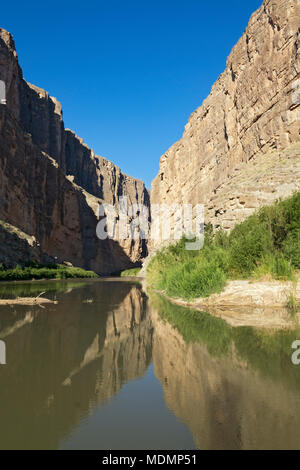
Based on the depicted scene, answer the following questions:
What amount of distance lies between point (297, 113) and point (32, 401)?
3353cm

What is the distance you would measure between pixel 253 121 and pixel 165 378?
39.0 m

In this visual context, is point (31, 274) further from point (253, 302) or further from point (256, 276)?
point (253, 302)

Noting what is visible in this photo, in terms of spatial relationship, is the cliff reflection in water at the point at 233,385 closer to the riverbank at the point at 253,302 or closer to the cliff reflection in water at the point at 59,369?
the cliff reflection in water at the point at 59,369

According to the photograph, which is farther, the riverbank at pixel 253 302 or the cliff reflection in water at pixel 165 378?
the riverbank at pixel 253 302

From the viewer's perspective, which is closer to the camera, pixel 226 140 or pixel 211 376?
pixel 211 376

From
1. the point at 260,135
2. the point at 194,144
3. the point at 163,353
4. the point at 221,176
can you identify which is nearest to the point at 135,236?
the point at 194,144

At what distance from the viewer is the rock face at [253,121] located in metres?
24.8

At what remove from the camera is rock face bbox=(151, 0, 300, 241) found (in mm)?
24800

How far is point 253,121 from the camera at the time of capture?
3878 cm

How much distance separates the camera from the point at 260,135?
1423 inches

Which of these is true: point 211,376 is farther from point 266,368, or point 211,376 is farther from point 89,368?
point 89,368

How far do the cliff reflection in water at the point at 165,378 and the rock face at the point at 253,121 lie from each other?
15771 millimetres

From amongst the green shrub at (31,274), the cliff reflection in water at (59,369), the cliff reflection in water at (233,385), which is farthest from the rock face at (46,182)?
the cliff reflection in water at (233,385)

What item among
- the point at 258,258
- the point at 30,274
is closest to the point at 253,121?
the point at 258,258
